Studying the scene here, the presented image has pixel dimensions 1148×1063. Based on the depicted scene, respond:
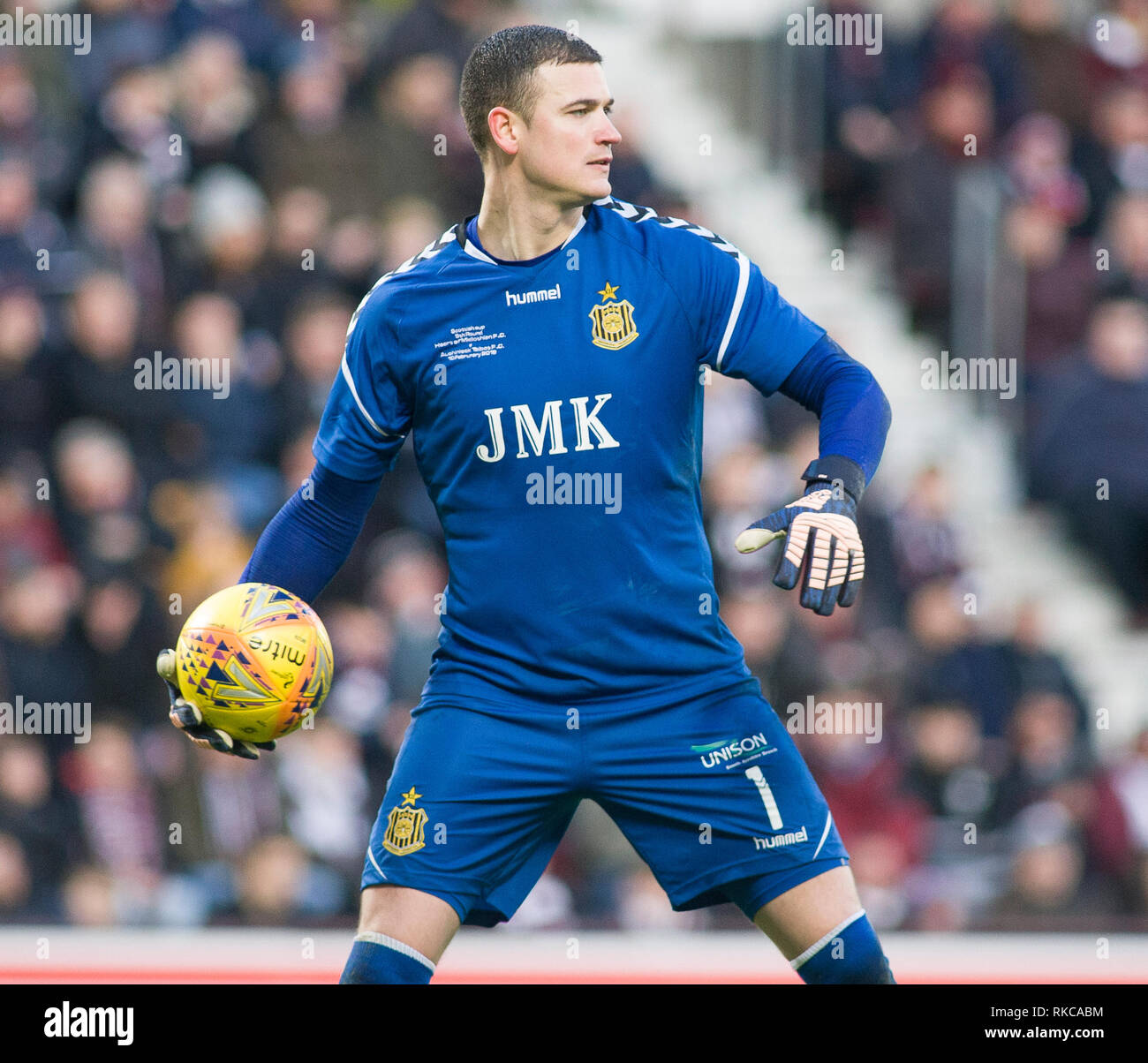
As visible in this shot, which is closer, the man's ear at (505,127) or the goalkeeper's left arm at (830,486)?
the goalkeeper's left arm at (830,486)

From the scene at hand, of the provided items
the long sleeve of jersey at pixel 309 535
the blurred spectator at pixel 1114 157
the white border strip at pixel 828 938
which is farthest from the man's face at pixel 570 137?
the blurred spectator at pixel 1114 157

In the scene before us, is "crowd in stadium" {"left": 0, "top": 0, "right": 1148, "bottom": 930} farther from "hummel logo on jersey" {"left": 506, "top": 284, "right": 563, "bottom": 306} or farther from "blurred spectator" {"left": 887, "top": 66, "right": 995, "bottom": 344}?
"hummel logo on jersey" {"left": 506, "top": 284, "right": 563, "bottom": 306}

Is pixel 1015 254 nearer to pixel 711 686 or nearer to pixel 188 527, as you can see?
pixel 188 527

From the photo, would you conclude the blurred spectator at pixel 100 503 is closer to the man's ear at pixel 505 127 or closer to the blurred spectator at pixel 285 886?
the blurred spectator at pixel 285 886

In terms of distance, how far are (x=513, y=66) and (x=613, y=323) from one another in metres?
0.66

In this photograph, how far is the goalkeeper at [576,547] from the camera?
424cm

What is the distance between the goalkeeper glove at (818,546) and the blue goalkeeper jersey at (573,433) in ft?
1.24

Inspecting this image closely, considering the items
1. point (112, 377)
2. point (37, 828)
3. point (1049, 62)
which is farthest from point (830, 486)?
point (1049, 62)

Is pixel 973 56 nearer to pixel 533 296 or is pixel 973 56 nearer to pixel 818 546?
pixel 533 296

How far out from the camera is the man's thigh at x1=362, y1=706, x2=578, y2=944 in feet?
13.8

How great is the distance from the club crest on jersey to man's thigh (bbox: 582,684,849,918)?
2.83 feet

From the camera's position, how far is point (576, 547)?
430 centimetres

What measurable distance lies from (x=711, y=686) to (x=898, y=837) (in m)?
4.29

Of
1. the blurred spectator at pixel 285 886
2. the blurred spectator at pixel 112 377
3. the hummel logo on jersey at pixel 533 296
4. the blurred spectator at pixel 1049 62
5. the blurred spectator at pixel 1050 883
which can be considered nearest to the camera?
the hummel logo on jersey at pixel 533 296
